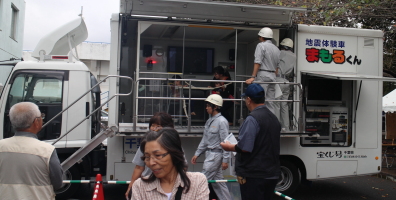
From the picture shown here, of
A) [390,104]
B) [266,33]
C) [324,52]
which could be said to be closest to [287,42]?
[266,33]

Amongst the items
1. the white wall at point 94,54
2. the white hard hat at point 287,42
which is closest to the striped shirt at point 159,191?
the white hard hat at point 287,42

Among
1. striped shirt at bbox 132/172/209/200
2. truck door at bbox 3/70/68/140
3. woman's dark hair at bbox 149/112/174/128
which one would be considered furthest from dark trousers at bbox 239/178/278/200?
truck door at bbox 3/70/68/140

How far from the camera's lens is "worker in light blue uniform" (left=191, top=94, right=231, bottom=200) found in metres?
5.82

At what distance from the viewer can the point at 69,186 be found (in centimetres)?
689

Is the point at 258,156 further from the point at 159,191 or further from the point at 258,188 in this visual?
the point at 159,191

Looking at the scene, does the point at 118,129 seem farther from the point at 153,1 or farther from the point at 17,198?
the point at 17,198

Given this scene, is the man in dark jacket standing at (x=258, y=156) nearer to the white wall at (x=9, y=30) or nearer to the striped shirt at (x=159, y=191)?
the striped shirt at (x=159, y=191)

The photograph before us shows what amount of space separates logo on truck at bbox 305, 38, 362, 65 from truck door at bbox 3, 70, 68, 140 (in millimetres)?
4436

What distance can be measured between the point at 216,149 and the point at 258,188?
1845mm

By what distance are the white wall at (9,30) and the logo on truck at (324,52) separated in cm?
1181

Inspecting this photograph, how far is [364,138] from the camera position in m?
7.74

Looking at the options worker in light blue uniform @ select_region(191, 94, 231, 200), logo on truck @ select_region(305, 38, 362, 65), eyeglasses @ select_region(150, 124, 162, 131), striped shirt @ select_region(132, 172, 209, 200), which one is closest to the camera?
striped shirt @ select_region(132, 172, 209, 200)

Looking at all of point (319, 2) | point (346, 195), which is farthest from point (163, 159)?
point (319, 2)

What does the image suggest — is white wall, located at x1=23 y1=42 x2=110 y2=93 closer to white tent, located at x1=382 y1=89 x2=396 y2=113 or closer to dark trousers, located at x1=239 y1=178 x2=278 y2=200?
white tent, located at x1=382 y1=89 x2=396 y2=113
